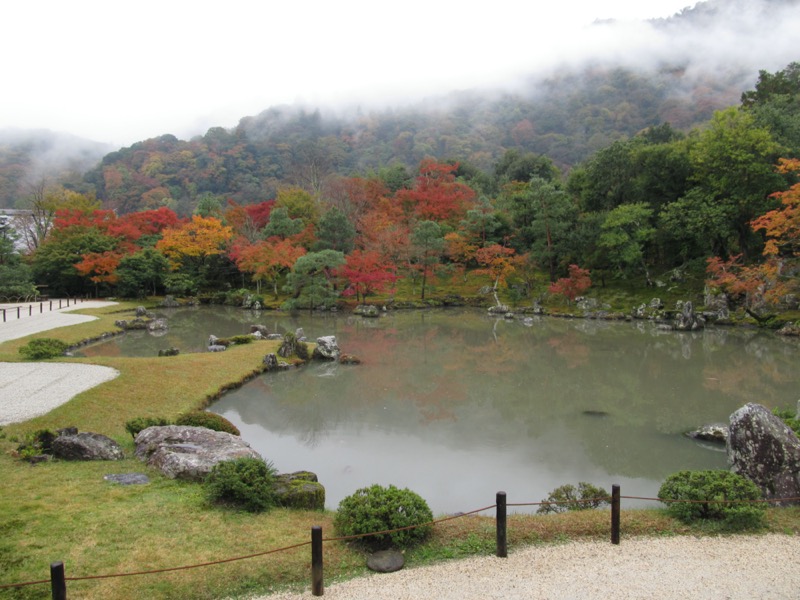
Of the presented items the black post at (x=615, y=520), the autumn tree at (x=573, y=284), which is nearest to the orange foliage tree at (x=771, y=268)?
the autumn tree at (x=573, y=284)

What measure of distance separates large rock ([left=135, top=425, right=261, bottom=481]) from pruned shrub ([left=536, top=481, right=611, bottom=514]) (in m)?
4.46

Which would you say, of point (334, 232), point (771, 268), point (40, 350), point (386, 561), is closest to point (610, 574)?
point (386, 561)

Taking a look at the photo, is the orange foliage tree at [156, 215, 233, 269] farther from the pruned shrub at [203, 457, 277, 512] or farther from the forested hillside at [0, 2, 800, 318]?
the pruned shrub at [203, 457, 277, 512]

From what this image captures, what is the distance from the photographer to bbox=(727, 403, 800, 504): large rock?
682 centimetres

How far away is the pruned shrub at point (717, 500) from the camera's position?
6.04m

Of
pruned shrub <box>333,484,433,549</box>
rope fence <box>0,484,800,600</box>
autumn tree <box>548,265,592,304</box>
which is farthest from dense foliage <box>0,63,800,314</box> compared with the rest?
pruned shrub <box>333,484,433,549</box>

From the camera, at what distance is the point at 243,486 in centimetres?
646

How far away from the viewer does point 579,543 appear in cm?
573

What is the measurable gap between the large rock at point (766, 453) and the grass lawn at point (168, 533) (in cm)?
42

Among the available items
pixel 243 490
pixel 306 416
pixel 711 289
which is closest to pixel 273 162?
pixel 711 289

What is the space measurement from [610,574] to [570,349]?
1678 centimetres

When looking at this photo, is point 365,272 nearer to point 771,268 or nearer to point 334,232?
point 334,232

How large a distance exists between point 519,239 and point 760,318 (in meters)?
17.0

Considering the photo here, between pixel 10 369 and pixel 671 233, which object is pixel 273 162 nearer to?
pixel 671 233
